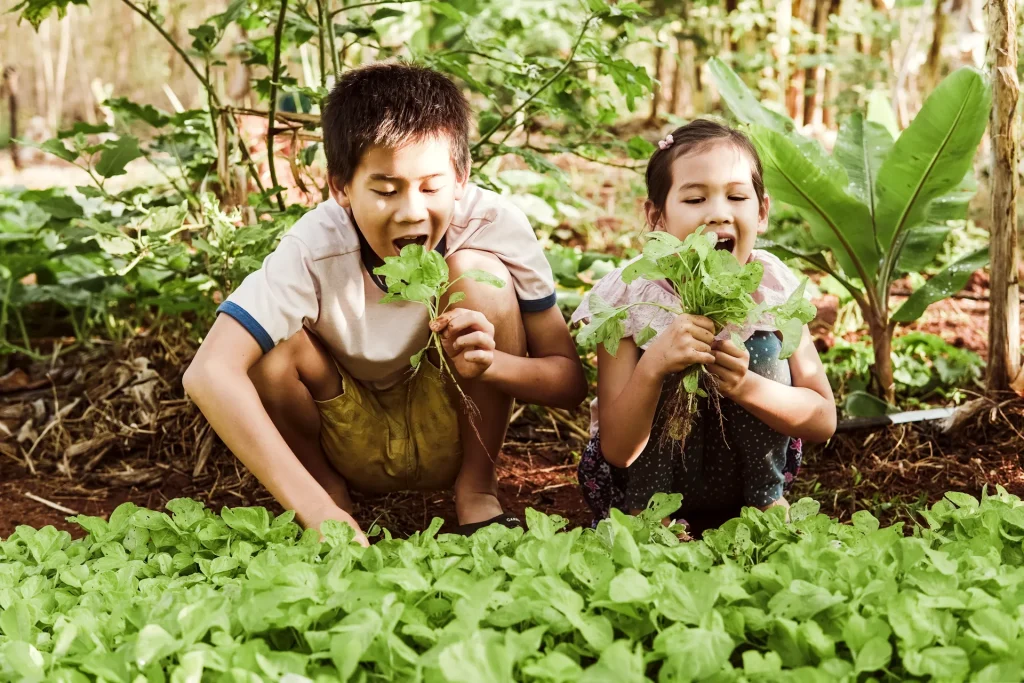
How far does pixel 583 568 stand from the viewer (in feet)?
4.88

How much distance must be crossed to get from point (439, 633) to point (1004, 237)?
2105mm

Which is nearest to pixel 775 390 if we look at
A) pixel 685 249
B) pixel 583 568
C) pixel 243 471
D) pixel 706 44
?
pixel 685 249

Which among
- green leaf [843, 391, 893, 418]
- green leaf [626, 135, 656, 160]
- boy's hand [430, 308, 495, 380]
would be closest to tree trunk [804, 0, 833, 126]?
green leaf [626, 135, 656, 160]

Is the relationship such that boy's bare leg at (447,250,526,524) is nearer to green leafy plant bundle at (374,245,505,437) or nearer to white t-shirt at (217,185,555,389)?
white t-shirt at (217,185,555,389)

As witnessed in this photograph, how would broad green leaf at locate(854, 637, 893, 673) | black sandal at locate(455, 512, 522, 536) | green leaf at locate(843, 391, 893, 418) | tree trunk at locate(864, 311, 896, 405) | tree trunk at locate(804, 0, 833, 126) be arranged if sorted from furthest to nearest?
tree trunk at locate(804, 0, 833, 126), tree trunk at locate(864, 311, 896, 405), green leaf at locate(843, 391, 893, 418), black sandal at locate(455, 512, 522, 536), broad green leaf at locate(854, 637, 893, 673)

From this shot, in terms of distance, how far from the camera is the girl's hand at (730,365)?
1.88 m

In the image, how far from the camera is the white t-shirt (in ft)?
6.97

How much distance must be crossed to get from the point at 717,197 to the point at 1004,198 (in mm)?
1085

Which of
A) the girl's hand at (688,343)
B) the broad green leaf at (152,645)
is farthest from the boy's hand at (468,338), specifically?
the broad green leaf at (152,645)

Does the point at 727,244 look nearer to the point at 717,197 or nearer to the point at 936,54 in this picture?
the point at 717,197

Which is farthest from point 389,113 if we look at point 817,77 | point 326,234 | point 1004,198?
point 817,77

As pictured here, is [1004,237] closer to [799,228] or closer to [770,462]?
[770,462]

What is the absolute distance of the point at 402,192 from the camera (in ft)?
6.67

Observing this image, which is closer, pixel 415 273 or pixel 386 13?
pixel 415 273
